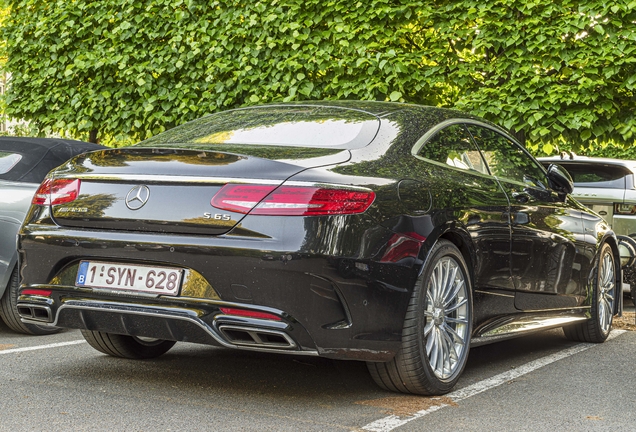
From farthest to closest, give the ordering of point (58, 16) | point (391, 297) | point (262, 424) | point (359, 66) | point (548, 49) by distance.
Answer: point (58, 16) → point (359, 66) → point (548, 49) → point (391, 297) → point (262, 424)

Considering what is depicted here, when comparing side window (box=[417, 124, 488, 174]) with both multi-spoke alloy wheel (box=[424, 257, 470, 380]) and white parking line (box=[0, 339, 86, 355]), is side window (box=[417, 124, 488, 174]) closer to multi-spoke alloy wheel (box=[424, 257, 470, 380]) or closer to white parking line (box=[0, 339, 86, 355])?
multi-spoke alloy wheel (box=[424, 257, 470, 380])

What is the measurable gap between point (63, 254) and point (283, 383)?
132 cm

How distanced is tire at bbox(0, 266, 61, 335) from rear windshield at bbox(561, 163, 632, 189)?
5.68m

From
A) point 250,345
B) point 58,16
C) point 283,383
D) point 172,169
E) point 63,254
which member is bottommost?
point 283,383

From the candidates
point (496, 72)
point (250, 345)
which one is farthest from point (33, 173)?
point (496, 72)

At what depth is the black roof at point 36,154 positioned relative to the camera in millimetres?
6551

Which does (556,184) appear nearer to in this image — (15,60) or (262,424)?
(262,424)

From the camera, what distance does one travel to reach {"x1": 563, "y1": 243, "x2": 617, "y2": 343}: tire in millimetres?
6605

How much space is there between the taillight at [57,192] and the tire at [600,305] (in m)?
3.83

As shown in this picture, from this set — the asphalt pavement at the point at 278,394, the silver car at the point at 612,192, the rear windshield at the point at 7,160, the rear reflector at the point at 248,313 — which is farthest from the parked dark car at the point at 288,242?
the silver car at the point at 612,192

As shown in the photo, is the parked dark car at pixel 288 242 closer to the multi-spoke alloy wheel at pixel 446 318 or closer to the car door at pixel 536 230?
the multi-spoke alloy wheel at pixel 446 318

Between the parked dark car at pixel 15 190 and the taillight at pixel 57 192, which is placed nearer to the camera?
the taillight at pixel 57 192

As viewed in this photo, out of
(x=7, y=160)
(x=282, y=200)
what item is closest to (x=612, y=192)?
(x=7, y=160)

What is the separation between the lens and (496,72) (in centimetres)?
1006
